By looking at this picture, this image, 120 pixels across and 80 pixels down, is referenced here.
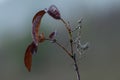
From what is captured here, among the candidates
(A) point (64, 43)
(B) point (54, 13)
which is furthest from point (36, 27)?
(A) point (64, 43)

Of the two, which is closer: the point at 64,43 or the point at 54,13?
the point at 54,13

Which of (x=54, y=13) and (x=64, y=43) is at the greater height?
(x=54, y=13)

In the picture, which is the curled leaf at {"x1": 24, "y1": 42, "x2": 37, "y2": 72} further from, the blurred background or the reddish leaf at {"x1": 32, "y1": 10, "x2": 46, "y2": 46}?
the blurred background

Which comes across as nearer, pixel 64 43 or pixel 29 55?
pixel 29 55

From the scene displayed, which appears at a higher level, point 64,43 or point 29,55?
point 29,55

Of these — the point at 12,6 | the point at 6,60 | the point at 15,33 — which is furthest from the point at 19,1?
the point at 6,60

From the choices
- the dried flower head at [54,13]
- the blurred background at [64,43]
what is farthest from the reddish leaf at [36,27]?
the blurred background at [64,43]

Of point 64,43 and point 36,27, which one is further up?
point 36,27

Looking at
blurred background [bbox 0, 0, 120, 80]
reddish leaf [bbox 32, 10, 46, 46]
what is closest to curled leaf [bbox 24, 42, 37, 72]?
reddish leaf [bbox 32, 10, 46, 46]

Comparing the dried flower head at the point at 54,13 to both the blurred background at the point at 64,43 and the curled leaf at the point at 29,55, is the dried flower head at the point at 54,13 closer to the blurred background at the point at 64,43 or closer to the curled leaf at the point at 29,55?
the curled leaf at the point at 29,55

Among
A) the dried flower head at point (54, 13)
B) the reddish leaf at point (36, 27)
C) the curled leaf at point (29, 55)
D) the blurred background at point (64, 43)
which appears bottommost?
the blurred background at point (64, 43)

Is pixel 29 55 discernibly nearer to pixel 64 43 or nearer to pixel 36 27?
pixel 36 27
